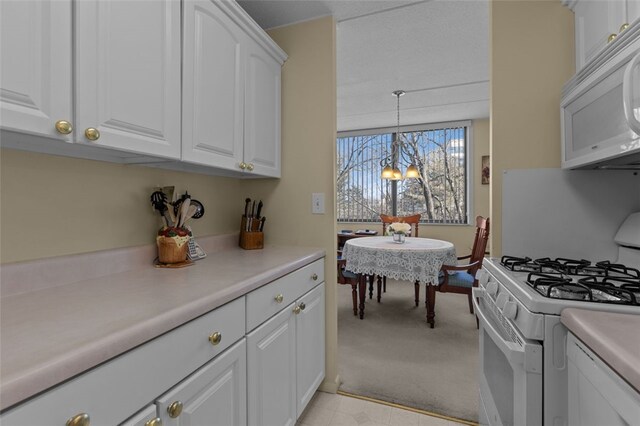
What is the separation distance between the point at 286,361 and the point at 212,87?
1.24 metres

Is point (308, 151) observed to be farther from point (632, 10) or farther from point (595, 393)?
point (595, 393)

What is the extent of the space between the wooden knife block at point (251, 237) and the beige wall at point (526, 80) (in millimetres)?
1317

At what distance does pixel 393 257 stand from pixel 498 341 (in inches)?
69.0

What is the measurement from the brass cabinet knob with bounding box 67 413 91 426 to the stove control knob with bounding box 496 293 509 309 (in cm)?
115

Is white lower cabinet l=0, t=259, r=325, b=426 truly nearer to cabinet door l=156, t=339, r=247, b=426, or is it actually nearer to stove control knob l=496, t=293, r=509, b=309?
cabinet door l=156, t=339, r=247, b=426

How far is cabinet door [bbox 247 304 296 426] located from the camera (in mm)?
1109

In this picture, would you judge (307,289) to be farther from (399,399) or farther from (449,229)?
(449,229)

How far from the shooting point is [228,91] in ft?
4.85

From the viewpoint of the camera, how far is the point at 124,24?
98 cm

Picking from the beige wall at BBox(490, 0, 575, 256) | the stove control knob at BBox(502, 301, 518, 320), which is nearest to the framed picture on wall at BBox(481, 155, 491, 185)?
the beige wall at BBox(490, 0, 575, 256)

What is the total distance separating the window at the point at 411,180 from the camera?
4.75 meters

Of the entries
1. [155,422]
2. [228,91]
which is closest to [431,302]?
[228,91]

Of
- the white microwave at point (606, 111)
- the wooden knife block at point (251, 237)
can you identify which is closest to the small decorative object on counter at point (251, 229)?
the wooden knife block at point (251, 237)

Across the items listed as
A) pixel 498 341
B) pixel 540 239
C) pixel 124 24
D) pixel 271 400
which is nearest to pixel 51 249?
pixel 124 24
